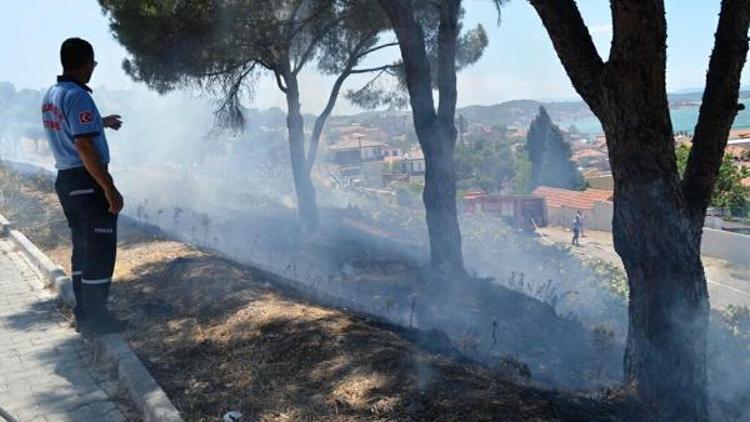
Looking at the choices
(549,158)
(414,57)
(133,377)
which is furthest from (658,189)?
(549,158)

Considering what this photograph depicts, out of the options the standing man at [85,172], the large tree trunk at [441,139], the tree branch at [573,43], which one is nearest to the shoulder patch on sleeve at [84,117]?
the standing man at [85,172]

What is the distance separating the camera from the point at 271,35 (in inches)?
500

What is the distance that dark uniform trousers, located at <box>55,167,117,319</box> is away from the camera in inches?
153

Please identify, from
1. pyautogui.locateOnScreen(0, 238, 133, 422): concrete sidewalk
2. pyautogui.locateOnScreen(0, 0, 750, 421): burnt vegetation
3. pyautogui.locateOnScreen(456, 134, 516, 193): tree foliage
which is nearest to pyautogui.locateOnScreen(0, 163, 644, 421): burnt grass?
pyautogui.locateOnScreen(0, 0, 750, 421): burnt vegetation

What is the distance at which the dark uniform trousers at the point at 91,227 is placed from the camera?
3881 millimetres

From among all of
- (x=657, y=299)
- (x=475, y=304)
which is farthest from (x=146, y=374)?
(x=475, y=304)

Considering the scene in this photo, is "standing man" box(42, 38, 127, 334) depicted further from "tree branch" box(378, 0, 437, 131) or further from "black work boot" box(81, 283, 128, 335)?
"tree branch" box(378, 0, 437, 131)

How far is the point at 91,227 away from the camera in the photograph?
12.9 ft

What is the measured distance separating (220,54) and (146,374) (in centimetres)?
949

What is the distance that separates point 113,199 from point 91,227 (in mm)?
281

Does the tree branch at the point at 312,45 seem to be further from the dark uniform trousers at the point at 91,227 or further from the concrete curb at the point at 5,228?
the dark uniform trousers at the point at 91,227

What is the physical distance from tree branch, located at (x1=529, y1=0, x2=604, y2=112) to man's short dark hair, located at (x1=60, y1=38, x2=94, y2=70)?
8.96 feet

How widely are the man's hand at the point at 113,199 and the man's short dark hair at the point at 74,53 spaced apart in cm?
78

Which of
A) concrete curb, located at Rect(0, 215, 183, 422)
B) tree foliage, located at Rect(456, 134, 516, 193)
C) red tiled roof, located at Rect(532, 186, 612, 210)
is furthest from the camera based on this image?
tree foliage, located at Rect(456, 134, 516, 193)
